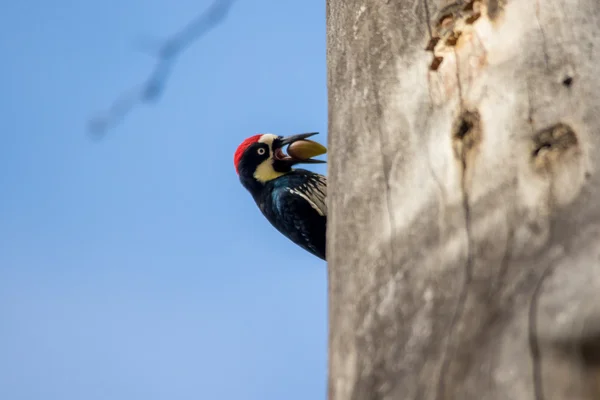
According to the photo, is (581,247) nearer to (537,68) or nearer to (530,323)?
(530,323)

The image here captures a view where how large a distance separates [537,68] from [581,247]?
1.02ft

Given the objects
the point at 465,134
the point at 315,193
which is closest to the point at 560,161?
the point at 465,134

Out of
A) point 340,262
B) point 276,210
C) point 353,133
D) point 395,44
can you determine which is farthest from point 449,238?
point 276,210

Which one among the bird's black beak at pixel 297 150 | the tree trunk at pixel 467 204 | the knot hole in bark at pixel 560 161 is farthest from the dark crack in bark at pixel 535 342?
the bird's black beak at pixel 297 150

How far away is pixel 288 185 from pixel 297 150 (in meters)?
0.23

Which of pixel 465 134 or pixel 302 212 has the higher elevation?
pixel 302 212

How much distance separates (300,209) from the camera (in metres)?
3.48

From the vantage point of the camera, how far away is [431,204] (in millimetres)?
1075

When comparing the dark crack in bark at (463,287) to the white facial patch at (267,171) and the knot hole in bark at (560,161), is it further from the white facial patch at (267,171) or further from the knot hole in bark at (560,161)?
the white facial patch at (267,171)

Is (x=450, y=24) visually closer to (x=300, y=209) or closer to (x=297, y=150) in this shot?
(x=300, y=209)

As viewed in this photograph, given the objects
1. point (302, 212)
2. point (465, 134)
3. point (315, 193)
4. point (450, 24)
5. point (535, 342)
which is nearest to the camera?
point (535, 342)

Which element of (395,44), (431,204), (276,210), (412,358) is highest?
(276,210)

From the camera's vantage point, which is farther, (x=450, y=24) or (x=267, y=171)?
(x=267, y=171)

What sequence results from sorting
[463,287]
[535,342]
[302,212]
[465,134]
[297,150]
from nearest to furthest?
[535,342], [463,287], [465,134], [302,212], [297,150]
